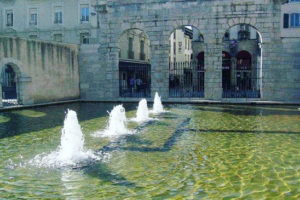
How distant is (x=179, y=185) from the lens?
5.05 m

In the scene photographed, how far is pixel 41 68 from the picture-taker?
58.4 ft

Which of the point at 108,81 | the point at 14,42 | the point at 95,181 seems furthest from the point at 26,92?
the point at 95,181

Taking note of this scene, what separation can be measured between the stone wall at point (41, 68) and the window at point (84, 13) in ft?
35.1

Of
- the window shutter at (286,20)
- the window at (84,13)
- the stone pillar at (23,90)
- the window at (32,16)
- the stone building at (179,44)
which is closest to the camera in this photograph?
the stone pillar at (23,90)

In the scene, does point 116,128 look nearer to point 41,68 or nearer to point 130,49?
point 41,68

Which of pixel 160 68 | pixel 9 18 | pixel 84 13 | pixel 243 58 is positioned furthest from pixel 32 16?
pixel 243 58

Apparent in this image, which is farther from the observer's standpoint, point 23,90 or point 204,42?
point 204,42

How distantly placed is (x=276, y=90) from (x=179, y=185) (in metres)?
14.5

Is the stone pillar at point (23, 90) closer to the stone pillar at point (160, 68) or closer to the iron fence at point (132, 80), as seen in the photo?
the stone pillar at point (160, 68)

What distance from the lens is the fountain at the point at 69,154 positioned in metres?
6.26

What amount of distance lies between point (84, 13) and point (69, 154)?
26193mm

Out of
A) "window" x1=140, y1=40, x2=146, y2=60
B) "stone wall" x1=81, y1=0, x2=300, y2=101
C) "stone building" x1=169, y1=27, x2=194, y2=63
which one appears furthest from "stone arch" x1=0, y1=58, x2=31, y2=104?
"stone building" x1=169, y1=27, x2=194, y2=63

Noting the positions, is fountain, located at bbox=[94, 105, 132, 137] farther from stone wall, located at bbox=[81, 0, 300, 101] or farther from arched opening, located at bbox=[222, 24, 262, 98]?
arched opening, located at bbox=[222, 24, 262, 98]

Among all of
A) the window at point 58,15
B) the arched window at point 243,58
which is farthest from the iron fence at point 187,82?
the window at point 58,15
